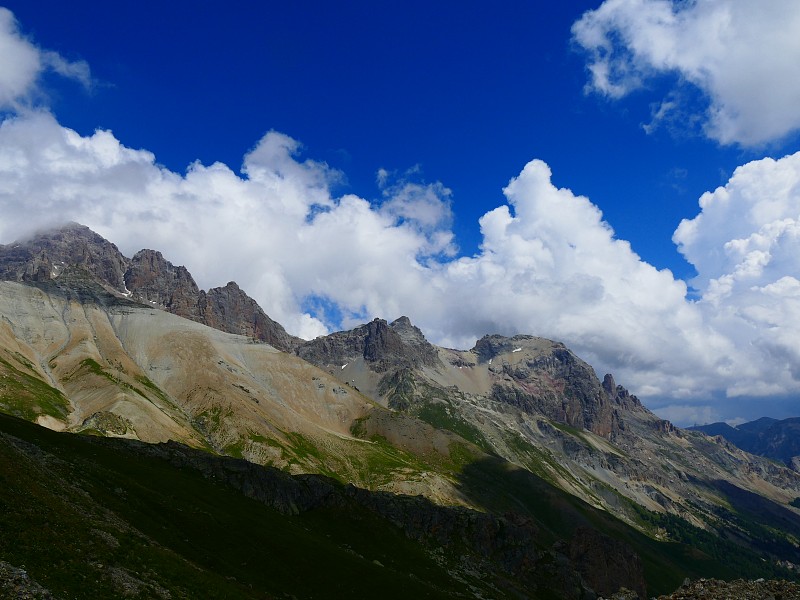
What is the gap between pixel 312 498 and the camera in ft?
414

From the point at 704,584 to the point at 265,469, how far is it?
101687 millimetres

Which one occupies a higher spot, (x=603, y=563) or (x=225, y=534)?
(x=225, y=534)

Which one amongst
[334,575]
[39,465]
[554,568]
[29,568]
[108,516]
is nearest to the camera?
[29,568]

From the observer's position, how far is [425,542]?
128m

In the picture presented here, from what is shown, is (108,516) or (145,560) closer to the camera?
(145,560)

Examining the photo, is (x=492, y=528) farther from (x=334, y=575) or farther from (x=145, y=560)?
(x=145, y=560)

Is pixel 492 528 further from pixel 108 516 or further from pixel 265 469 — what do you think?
pixel 108 516

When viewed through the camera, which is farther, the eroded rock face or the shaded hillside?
the eroded rock face

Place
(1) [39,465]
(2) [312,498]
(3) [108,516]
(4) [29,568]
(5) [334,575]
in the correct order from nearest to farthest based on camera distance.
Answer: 1. (4) [29,568]
2. (3) [108,516]
3. (1) [39,465]
4. (5) [334,575]
5. (2) [312,498]

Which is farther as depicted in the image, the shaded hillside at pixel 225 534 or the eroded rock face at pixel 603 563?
the eroded rock face at pixel 603 563

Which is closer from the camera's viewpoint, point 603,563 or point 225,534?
point 225,534

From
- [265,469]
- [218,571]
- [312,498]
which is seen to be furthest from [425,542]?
[218,571]

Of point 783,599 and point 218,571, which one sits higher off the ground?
point 783,599

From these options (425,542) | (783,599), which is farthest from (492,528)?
(783,599)
